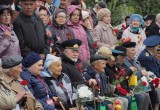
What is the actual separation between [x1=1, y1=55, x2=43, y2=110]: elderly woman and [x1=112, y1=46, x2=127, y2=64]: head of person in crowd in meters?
3.40

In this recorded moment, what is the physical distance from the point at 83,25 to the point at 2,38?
11.0 ft

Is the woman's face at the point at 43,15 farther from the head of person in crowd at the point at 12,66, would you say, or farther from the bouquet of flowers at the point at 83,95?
the head of person in crowd at the point at 12,66

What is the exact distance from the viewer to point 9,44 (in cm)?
857

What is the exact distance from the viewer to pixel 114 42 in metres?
12.4

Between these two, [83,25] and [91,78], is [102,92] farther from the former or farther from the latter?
[83,25]

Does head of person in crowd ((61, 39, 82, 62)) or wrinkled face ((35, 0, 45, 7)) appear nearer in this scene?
head of person in crowd ((61, 39, 82, 62))

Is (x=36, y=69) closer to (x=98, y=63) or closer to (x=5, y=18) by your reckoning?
(x=5, y=18)

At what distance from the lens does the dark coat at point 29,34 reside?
9.07 metres

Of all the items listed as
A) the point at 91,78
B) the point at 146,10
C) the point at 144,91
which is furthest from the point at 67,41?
the point at 146,10

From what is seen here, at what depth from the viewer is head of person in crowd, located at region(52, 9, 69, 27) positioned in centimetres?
1034

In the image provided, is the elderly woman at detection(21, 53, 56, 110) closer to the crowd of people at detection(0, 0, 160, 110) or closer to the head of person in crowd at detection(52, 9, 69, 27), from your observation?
the crowd of people at detection(0, 0, 160, 110)

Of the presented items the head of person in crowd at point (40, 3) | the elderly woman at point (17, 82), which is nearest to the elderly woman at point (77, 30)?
the head of person in crowd at point (40, 3)

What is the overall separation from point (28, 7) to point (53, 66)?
1.11 metres

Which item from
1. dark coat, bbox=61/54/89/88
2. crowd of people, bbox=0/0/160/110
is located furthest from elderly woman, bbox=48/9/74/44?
dark coat, bbox=61/54/89/88
